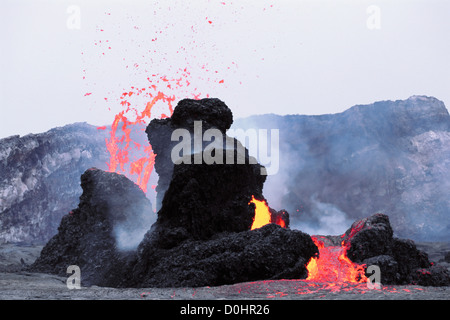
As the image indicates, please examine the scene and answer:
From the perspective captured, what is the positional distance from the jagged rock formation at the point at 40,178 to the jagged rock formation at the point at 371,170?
36.4 metres

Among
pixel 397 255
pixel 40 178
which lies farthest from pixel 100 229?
pixel 40 178

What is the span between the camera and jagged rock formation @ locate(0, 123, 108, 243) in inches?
2227

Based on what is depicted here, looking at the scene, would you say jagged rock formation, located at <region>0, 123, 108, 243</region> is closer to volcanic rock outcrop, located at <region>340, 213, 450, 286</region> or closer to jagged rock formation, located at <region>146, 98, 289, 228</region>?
jagged rock formation, located at <region>146, 98, 289, 228</region>

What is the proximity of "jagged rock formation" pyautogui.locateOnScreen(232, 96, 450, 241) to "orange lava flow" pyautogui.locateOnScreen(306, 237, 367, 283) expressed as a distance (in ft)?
183

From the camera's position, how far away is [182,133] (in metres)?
21.4

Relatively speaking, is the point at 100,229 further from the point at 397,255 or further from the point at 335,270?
the point at 397,255

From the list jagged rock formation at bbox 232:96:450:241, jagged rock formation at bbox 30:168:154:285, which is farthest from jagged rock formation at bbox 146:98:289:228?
jagged rock formation at bbox 232:96:450:241

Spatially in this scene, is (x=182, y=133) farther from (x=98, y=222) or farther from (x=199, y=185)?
(x=98, y=222)

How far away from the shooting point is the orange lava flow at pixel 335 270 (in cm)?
1588

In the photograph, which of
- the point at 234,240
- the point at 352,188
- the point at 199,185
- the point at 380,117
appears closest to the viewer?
the point at 234,240

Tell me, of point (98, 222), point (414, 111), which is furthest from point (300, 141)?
point (98, 222)

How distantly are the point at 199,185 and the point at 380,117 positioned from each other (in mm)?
74513

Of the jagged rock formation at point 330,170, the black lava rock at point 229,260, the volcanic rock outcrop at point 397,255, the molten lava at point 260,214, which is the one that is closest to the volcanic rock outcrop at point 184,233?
the black lava rock at point 229,260

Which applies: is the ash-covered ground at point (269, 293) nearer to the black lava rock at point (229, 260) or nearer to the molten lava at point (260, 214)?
the black lava rock at point (229, 260)
